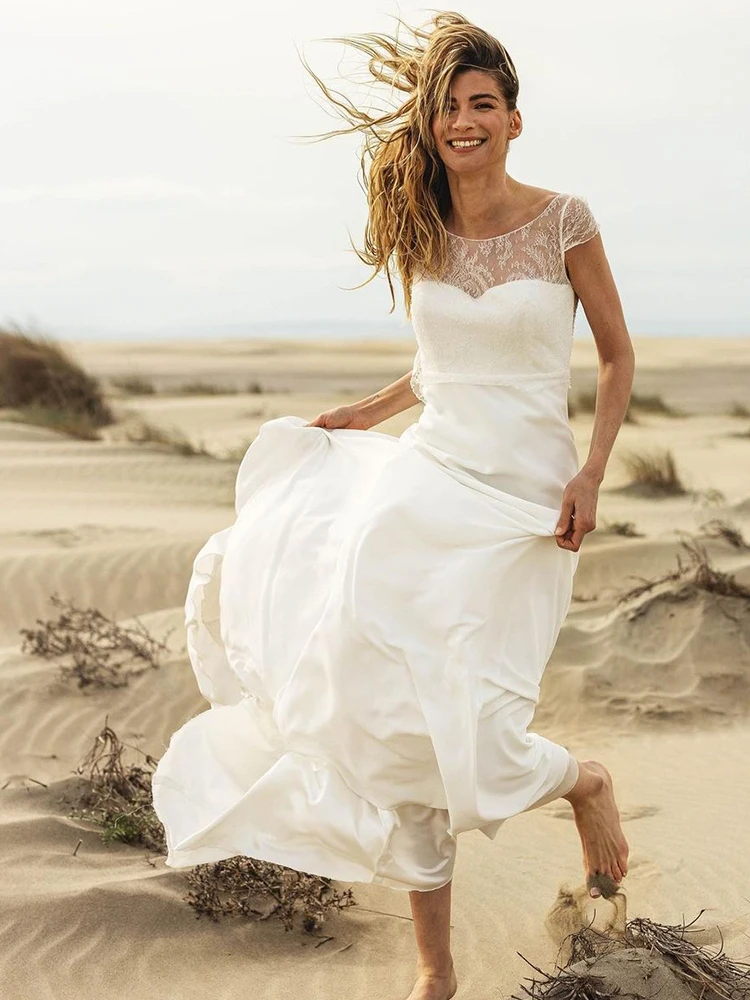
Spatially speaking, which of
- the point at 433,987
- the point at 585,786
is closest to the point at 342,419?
the point at 585,786

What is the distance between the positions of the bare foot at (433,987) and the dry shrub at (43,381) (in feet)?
43.8

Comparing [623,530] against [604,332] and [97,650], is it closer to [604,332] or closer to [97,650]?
[97,650]

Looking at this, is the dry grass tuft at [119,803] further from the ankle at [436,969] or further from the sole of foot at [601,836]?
the sole of foot at [601,836]

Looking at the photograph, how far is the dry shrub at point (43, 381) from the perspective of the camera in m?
16.1

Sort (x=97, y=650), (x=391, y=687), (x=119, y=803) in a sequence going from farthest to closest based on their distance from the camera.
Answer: (x=97, y=650) → (x=119, y=803) → (x=391, y=687)

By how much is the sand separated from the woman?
0.56 metres

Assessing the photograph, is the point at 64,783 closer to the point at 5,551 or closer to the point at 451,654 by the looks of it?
the point at 451,654

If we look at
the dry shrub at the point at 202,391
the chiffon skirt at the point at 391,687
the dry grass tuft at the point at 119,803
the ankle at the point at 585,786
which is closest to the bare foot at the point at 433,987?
the chiffon skirt at the point at 391,687

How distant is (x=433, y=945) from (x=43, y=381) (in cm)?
1410

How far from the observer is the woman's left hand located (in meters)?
3.09

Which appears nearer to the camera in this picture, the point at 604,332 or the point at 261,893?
the point at 604,332

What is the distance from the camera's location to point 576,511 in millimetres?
3092

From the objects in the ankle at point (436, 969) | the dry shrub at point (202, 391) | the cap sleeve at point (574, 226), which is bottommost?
the dry shrub at point (202, 391)

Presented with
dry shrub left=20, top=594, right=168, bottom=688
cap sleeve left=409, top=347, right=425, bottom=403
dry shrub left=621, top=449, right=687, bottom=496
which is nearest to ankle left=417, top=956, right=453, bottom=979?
cap sleeve left=409, top=347, right=425, bottom=403
